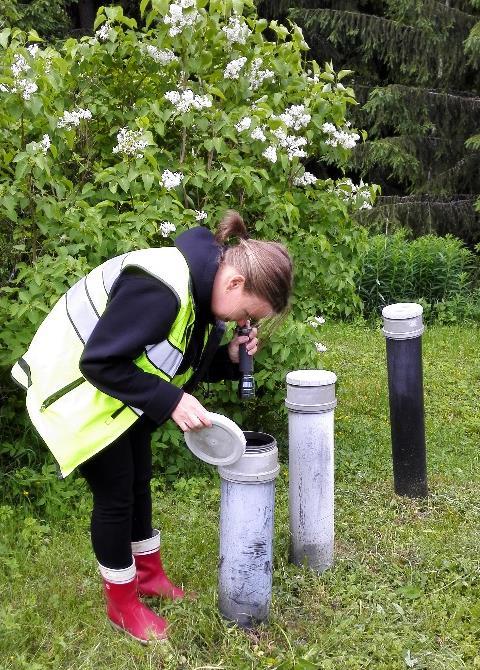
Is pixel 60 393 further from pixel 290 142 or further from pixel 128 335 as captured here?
pixel 290 142

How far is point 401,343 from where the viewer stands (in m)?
3.54

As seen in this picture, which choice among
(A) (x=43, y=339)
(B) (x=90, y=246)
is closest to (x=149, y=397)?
(A) (x=43, y=339)

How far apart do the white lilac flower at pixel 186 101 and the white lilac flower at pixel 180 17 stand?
0.28m

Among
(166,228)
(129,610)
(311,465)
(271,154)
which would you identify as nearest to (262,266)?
(311,465)

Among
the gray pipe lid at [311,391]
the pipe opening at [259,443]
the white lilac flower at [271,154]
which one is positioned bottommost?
the gray pipe lid at [311,391]

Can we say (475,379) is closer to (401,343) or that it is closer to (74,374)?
(401,343)

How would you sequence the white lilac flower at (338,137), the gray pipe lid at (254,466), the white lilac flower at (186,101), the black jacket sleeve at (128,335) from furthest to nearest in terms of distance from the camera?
the white lilac flower at (338,137) → the white lilac flower at (186,101) → the gray pipe lid at (254,466) → the black jacket sleeve at (128,335)

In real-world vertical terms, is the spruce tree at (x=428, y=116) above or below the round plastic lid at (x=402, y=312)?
below

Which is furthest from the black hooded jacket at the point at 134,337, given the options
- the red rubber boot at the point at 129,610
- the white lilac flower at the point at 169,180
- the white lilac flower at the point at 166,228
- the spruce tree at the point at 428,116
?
the spruce tree at the point at 428,116

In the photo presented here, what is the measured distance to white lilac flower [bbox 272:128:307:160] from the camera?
3.90 metres

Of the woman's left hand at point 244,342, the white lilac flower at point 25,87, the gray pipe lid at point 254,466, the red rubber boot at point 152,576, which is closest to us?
the gray pipe lid at point 254,466

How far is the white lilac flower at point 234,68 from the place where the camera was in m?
3.78

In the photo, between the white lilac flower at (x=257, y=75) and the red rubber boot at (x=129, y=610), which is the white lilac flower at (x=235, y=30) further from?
the red rubber boot at (x=129, y=610)

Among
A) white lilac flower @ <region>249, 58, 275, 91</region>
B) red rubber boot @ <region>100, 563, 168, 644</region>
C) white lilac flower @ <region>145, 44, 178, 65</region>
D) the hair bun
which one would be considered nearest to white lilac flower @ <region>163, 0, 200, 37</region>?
white lilac flower @ <region>145, 44, 178, 65</region>
